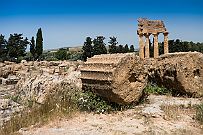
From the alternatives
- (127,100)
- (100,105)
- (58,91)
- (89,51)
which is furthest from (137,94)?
(89,51)

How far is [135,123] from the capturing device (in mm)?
6609

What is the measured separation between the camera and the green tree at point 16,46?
154ft

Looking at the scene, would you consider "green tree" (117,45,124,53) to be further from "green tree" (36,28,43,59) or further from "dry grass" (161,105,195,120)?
"dry grass" (161,105,195,120)

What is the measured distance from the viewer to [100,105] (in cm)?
763

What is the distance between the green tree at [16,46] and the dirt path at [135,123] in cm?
4099

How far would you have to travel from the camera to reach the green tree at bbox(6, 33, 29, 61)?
46.8 metres

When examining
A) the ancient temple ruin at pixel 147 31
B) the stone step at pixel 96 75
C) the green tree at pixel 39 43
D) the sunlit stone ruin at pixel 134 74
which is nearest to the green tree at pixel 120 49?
the green tree at pixel 39 43

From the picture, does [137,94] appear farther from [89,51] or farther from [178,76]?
[89,51]

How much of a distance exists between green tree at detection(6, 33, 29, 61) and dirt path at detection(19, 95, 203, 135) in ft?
134

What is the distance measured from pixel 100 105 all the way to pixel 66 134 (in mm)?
1750

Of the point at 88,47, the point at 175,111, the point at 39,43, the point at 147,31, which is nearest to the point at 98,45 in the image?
the point at 88,47

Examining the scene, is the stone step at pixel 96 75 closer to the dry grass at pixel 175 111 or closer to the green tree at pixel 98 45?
the dry grass at pixel 175 111

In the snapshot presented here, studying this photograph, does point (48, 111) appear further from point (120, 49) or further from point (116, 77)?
point (120, 49)

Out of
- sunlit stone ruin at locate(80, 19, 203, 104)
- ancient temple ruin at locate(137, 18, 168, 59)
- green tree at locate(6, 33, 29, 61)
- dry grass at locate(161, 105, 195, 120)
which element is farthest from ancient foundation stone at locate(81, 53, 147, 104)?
green tree at locate(6, 33, 29, 61)
